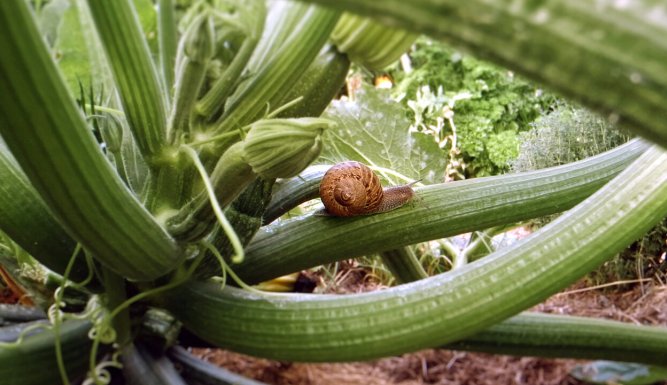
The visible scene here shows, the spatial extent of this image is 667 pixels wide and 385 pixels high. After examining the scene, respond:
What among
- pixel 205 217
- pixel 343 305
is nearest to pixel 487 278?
pixel 343 305

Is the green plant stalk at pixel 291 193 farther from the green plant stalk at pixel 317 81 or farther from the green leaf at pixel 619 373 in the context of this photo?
the green leaf at pixel 619 373

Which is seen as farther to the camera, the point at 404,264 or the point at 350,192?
the point at 404,264

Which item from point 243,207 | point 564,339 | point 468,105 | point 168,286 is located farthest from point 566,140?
point 168,286

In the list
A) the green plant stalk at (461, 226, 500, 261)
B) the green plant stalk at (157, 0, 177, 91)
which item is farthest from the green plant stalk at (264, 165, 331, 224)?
the green plant stalk at (461, 226, 500, 261)

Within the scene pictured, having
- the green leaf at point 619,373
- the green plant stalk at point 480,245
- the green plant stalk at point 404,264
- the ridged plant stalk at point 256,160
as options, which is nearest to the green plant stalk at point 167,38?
the ridged plant stalk at point 256,160

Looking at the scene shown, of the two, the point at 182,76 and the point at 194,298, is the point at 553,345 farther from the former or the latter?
the point at 182,76

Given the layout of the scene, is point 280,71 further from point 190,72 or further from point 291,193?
point 291,193

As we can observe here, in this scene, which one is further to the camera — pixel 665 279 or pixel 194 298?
pixel 665 279
